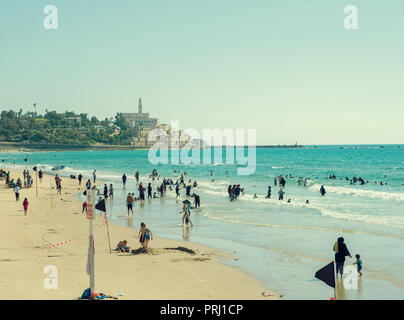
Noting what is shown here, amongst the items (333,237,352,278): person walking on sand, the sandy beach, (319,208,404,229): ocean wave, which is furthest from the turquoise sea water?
the sandy beach

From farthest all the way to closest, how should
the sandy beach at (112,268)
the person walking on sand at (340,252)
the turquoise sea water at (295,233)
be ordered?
the turquoise sea water at (295,233) < the person walking on sand at (340,252) < the sandy beach at (112,268)

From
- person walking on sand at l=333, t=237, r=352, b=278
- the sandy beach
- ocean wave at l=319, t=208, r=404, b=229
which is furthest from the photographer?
ocean wave at l=319, t=208, r=404, b=229

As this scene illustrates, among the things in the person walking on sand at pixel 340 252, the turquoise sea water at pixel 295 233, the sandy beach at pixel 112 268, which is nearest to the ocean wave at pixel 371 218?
the turquoise sea water at pixel 295 233

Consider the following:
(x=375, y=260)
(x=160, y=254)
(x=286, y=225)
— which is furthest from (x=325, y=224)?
(x=160, y=254)

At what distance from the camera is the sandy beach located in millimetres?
11289

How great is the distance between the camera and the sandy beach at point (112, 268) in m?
11.3

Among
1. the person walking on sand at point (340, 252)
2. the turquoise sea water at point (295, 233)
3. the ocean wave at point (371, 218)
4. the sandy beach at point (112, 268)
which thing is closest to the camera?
the sandy beach at point (112, 268)

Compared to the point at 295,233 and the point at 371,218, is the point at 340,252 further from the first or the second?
the point at 371,218

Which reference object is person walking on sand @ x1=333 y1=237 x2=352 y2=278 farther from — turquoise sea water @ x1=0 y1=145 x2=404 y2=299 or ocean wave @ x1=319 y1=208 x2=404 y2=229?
ocean wave @ x1=319 y1=208 x2=404 y2=229

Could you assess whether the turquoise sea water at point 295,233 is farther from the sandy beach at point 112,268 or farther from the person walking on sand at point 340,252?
the sandy beach at point 112,268

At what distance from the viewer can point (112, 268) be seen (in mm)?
13805

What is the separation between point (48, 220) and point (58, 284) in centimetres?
1352

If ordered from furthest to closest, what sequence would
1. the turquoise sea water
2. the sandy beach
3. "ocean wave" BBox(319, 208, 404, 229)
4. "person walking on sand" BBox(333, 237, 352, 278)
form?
1. "ocean wave" BBox(319, 208, 404, 229)
2. the turquoise sea water
3. "person walking on sand" BBox(333, 237, 352, 278)
4. the sandy beach
